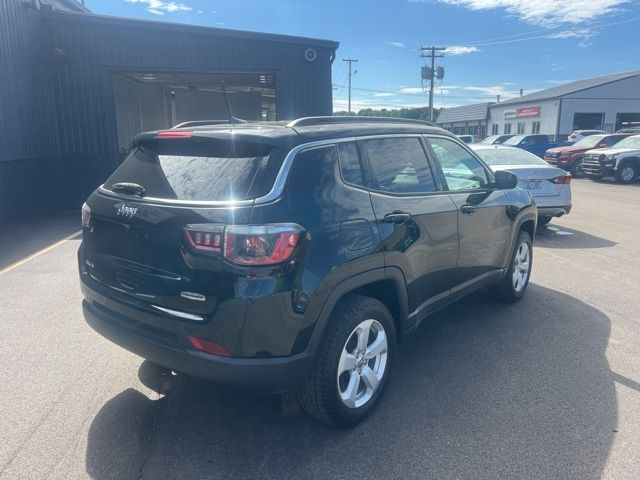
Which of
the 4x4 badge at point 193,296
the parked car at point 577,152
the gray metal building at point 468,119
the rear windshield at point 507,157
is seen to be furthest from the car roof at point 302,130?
the gray metal building at point 468,119

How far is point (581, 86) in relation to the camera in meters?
47.8

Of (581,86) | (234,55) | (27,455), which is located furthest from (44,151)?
(581,86)

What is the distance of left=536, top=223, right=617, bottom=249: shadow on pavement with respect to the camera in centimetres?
846

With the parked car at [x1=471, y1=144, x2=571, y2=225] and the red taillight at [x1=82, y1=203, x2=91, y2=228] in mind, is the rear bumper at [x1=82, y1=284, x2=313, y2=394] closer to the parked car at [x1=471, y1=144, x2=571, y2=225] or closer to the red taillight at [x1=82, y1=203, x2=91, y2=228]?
the red taillight at [x1=82, y1=203, x2=91, y2=228]

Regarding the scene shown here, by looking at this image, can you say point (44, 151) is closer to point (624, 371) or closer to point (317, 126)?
point (317, 126)

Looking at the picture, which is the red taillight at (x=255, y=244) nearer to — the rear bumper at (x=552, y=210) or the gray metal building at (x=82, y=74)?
the rear bumper at (x=552, y=210)

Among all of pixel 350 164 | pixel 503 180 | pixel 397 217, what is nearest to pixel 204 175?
pixel 350 164

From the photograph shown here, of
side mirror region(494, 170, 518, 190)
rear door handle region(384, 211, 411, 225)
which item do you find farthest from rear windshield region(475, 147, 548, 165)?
rear door handle region(384, 211, 411, 225)

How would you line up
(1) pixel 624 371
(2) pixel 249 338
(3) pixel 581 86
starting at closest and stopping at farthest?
(2) pixel 249 338 → (1) pixel 624 371 → (3) pixel 581 86

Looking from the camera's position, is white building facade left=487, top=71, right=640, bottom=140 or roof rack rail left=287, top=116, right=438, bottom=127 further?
white building facade left=487, top=71, right=640, bottom=140

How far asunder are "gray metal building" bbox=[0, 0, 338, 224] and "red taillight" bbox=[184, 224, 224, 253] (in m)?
9.23

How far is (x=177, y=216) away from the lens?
9.05ft

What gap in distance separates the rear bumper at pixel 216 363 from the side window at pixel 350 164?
1.11 m

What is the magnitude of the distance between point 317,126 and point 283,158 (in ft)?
1.80
